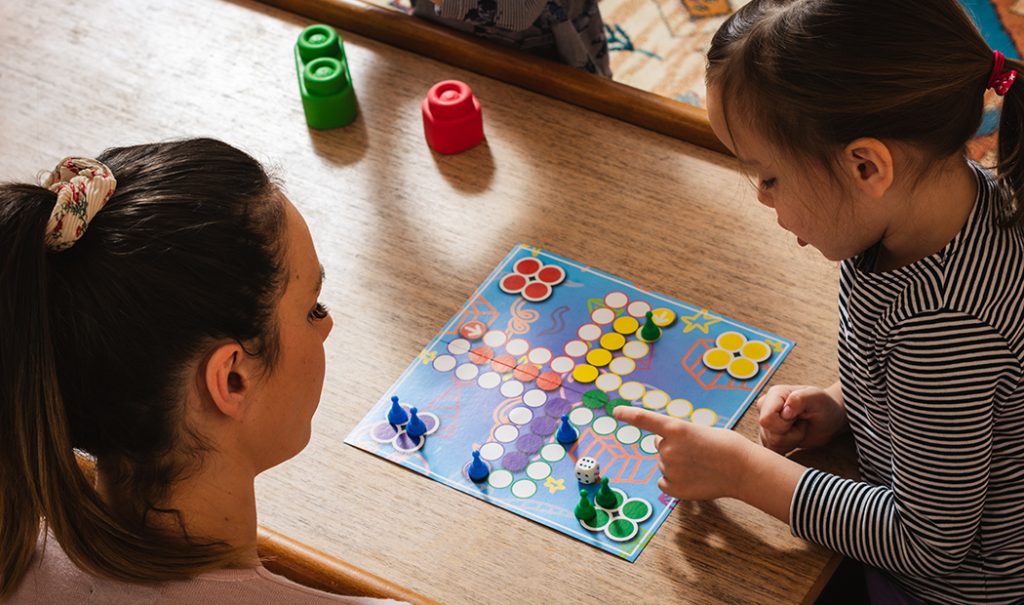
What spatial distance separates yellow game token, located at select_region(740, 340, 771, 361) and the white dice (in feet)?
0.71

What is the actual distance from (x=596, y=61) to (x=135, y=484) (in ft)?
3.58

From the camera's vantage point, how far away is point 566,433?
114 centimetres

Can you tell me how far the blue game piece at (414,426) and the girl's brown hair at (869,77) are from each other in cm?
44

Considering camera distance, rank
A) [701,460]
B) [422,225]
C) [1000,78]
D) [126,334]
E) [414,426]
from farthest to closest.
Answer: [422,225] → [414,426] → [701,460] → [1000,78] → [126,334]

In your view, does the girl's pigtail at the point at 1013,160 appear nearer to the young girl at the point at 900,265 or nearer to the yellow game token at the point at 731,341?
the young girl at the point at 900,265

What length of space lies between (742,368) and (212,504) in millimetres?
554

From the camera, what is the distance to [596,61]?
1761 millimetres

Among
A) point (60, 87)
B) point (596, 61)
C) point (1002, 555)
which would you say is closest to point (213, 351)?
point (1002, 555)

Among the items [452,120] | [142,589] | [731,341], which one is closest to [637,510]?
[731,341]

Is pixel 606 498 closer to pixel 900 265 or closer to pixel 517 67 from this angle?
pixel 900 265

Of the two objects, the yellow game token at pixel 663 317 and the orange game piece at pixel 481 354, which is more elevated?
the yellow game token at pixel 663 317

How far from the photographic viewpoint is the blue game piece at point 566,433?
3.73 ft

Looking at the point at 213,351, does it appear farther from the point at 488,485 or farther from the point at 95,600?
the point at 488,485

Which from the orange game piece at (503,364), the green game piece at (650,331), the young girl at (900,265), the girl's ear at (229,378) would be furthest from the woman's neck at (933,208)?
the girl's ear at (229,378)
